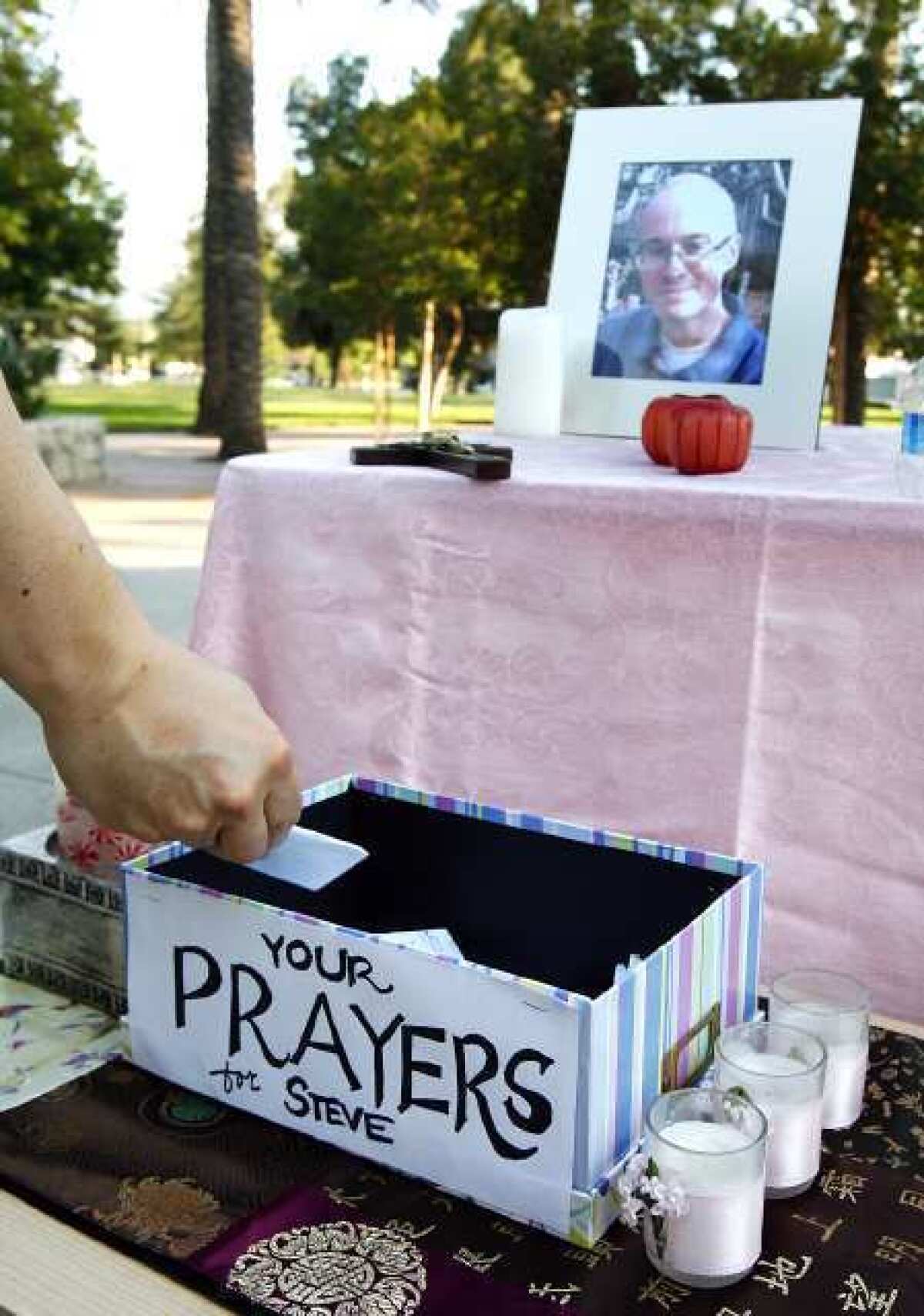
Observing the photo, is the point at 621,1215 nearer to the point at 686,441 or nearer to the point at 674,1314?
the point at 674,1314

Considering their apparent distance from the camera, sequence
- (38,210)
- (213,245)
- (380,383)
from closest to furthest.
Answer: (213,245) < (380,383) < (38,210)

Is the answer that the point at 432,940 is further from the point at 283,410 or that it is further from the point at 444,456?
the point at 283,410

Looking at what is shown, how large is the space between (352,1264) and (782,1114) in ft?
1.02

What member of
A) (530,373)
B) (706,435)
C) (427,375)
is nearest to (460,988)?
(706,435)

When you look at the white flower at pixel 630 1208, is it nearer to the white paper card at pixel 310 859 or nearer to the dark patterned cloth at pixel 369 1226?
the dark patterned cloth at pixel 369 1226

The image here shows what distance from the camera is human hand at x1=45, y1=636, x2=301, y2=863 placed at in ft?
2.70

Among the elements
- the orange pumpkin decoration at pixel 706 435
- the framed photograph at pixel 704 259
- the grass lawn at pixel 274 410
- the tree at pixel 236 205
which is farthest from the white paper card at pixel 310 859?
the grass lawn at pixel 274 410

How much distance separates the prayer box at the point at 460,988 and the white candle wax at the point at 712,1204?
0.18 ft

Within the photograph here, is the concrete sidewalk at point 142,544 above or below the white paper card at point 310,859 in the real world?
below

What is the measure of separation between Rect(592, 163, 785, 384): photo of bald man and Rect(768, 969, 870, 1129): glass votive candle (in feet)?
3.18

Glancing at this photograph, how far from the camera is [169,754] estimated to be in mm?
821

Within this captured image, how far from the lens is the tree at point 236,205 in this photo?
9234 millimetres

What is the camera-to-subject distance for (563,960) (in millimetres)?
1206

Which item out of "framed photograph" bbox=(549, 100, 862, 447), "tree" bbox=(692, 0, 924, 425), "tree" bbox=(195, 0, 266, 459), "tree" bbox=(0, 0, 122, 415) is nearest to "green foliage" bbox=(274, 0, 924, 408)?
"tree" bbox=(692, 0, 924, 425)
